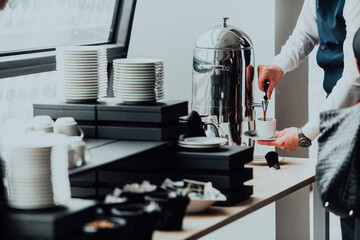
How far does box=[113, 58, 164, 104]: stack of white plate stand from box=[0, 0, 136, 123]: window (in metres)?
0.76

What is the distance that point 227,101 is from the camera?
3061 mm

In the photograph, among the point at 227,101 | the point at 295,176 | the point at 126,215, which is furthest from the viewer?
the point at 227,101

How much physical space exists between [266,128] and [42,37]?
4.04 ft

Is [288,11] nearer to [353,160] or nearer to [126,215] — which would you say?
[353,160]

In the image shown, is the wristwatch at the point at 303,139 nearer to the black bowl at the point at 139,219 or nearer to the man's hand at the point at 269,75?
the man's hand at the point at 269,75

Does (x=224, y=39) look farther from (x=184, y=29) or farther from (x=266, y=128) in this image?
(x=184, y=29)

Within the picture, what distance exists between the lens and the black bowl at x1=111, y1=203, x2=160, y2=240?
1.80 m

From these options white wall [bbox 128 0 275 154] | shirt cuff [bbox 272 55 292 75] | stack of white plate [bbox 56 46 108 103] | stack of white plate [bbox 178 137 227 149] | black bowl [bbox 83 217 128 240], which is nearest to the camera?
black bowl [bbox 83 217 128 240]

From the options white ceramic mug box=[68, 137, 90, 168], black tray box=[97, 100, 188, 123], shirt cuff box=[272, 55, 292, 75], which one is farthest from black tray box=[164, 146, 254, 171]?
shirt cuff box=[272, 55, 292, 75]

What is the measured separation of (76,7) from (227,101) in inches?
43.0

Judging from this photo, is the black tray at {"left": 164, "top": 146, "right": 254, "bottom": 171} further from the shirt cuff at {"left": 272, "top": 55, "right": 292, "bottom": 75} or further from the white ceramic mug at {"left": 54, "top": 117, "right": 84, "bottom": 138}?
the shirt cuff at {"left": 272, "top": 55, "right": 292, "bottom": 75}

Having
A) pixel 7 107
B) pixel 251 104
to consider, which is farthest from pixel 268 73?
pixel 7 107

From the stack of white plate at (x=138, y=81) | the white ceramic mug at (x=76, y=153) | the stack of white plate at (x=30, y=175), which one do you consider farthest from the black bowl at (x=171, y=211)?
the stack of white plate at (x=138, y=81)

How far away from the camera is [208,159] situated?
2359mm
